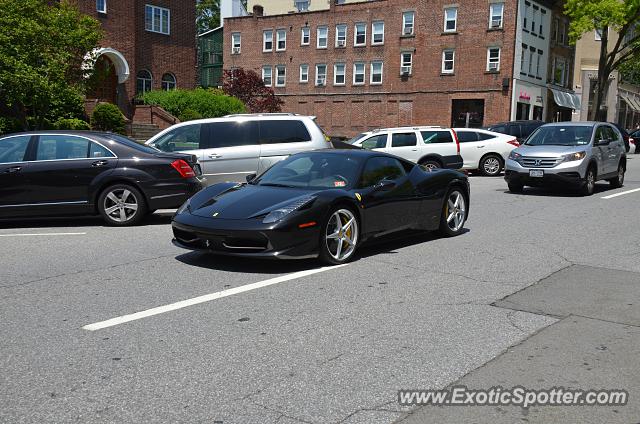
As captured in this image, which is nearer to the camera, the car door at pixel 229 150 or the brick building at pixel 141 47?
the car door at pixel 229 150

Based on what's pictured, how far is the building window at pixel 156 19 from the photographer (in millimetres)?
32500

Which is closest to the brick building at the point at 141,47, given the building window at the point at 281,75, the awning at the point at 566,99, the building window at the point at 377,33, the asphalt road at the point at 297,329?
the building window at the point at 377,33

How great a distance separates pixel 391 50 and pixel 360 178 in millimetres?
44968

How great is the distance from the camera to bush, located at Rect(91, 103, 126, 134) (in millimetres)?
26109

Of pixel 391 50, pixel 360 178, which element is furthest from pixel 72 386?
pixel 391 50

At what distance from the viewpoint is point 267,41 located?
57.9m

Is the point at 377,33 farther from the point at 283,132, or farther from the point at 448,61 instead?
the point at 283,132

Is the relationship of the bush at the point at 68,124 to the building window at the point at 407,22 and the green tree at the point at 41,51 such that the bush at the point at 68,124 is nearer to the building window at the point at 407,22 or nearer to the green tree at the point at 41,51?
the green tree at the point at 41,51

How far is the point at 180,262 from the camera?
7562 millimetres

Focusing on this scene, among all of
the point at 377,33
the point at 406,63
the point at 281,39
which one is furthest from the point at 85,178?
the point at 281,39

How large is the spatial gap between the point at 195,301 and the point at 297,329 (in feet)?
3.88

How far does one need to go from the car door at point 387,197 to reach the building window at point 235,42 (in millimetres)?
53272

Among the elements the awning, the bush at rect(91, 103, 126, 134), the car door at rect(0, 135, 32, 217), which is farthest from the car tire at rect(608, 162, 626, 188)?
the awning

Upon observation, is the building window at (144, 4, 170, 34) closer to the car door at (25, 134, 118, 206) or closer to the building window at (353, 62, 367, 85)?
the building window at (353, 62, 367, 85)
